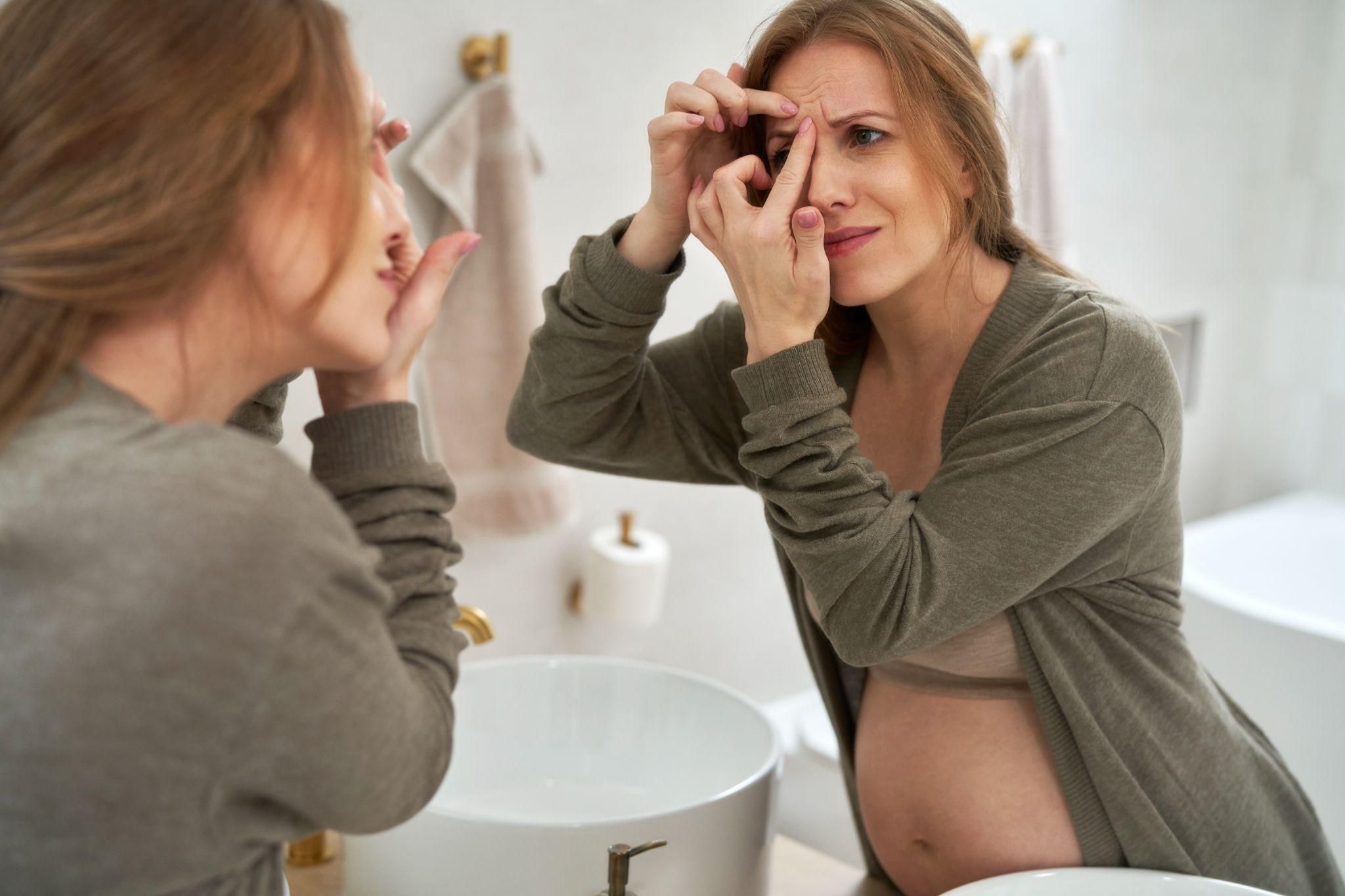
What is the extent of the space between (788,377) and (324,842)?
2.15ft

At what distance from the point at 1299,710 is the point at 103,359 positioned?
194cm

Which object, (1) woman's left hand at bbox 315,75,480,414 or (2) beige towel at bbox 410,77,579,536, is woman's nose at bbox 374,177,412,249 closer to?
(1) woman's left hand at bbox 315,75,480,414

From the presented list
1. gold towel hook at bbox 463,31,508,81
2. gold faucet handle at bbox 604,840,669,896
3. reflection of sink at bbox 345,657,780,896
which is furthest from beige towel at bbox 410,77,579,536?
gold faucet handle at bbox 604,840,669,896

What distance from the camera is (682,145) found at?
104 centimetres

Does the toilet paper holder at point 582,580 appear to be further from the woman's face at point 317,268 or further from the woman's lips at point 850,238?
the woman's face at point 317,268

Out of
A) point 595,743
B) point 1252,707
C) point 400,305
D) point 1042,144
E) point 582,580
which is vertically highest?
point 400,305

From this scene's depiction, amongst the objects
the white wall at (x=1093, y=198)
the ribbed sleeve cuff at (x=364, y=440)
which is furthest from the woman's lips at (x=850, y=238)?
the white wall at (x=1093, y=198)

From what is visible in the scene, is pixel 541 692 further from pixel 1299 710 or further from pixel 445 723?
pixel 1299 710

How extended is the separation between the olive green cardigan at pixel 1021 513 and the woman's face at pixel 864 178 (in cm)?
9

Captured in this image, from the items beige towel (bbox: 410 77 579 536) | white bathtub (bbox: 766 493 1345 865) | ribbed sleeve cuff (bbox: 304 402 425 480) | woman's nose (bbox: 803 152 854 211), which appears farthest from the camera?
white bathtub (bbox: 766 493 1345 865)

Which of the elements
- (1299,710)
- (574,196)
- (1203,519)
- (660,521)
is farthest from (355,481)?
(1203,519)

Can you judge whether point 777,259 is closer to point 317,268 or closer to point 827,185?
point 827,185

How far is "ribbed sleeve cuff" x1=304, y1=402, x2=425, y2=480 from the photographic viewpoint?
667 millimetres

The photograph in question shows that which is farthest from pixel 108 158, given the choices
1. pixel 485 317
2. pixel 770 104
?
pixel 485 317
